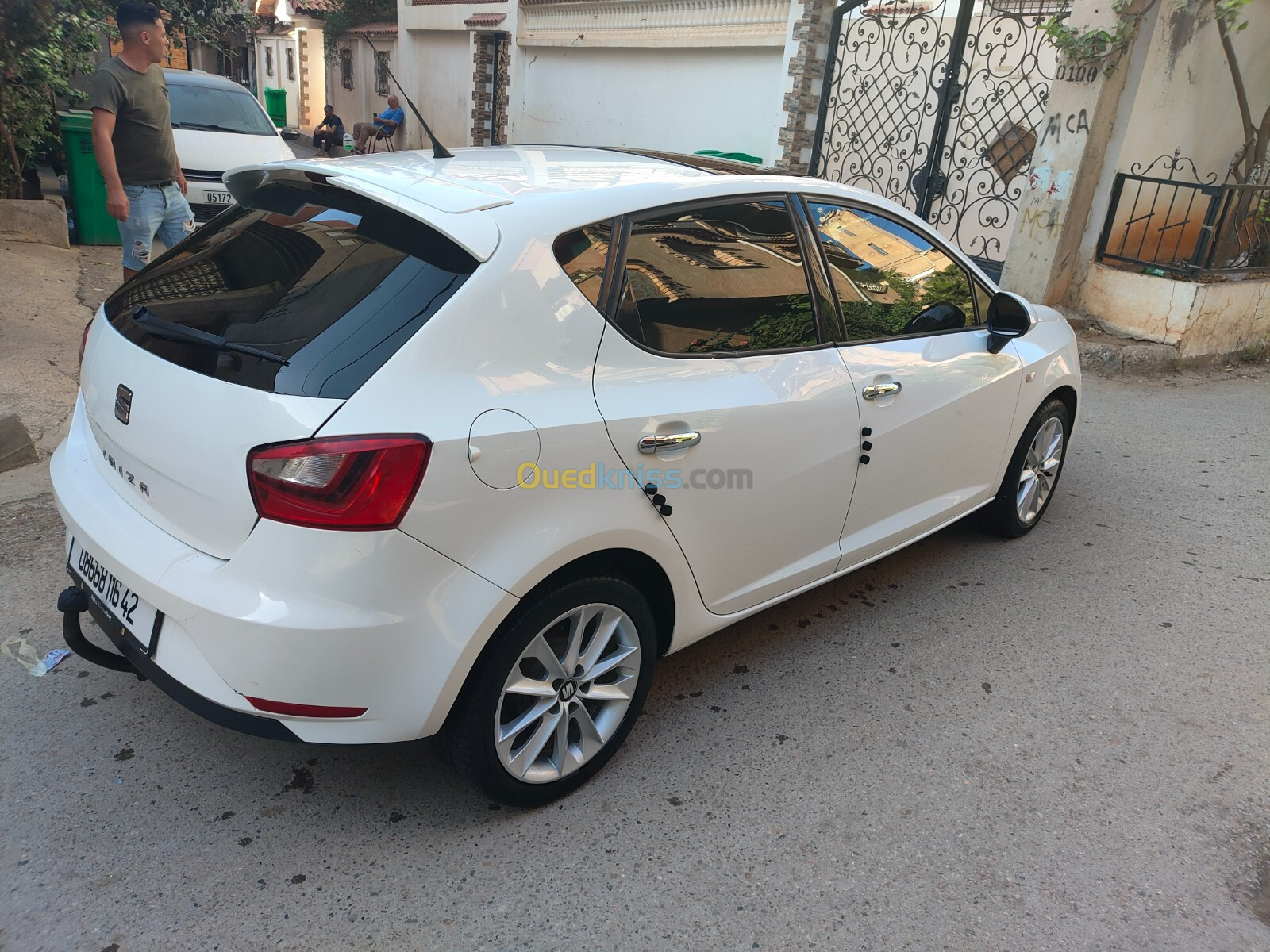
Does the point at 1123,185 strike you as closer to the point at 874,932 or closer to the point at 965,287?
the point at 965,287

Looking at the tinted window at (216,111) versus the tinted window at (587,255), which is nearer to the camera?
the tinted window at (587,255)

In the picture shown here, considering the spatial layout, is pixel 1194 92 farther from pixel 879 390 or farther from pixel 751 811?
pixel 751 811

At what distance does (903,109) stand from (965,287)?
6.87 metres

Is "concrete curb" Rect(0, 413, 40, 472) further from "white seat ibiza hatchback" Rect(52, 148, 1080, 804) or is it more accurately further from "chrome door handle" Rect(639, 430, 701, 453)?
"chrome door handle" Rect(639, 430, 701, 453)

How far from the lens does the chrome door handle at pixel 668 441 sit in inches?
97.1

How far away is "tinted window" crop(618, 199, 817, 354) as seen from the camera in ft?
8.51

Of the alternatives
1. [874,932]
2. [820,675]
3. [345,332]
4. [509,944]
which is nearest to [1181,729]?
[820,675]

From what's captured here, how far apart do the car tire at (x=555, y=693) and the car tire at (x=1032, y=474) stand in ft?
7.33

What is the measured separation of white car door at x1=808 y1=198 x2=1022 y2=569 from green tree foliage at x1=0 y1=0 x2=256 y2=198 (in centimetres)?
705

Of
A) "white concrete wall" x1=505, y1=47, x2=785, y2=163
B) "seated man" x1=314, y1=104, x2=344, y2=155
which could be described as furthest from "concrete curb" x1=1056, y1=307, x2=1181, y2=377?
"seated man" x1=314, y1=104, x2=344, y2=155

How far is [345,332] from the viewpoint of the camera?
2166 mm

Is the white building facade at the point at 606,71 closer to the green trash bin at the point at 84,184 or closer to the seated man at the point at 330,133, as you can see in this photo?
the seated man at the point at 330,133

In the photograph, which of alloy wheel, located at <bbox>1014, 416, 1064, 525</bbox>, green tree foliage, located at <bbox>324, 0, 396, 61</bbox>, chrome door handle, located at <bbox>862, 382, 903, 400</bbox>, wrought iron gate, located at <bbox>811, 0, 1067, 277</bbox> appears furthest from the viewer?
green tree foliage, located at <bbox>324, 0, 396, 61</bbox>

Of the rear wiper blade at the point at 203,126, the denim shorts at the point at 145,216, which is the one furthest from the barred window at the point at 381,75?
the denim shorts at the point at 145,216
